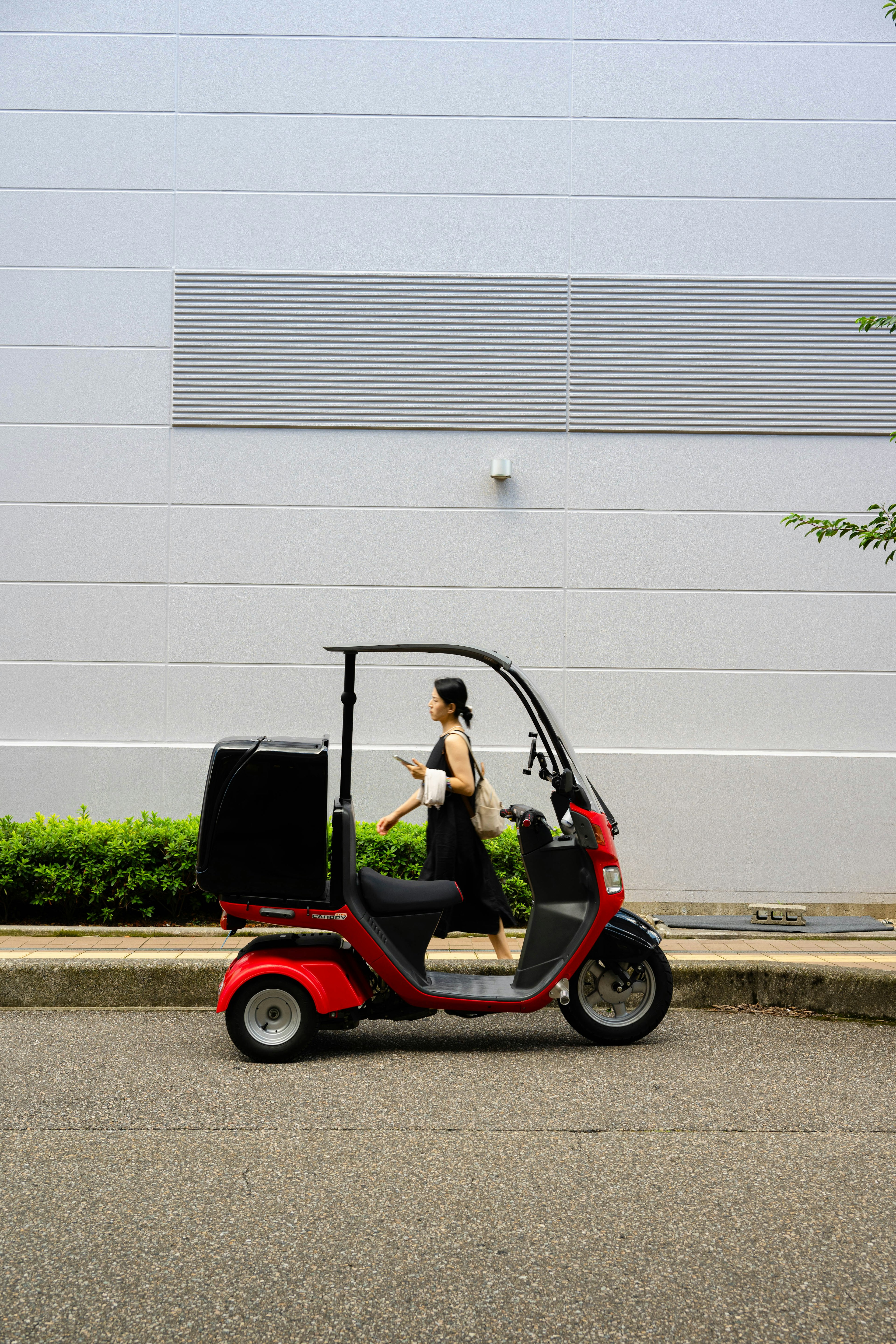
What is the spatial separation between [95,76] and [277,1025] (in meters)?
9.76

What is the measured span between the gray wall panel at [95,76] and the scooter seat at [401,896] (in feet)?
28.8

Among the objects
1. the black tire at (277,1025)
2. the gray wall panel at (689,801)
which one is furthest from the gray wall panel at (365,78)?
the black tire at (277,1025)

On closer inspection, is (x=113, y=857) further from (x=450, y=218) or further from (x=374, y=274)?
(x=450, y=218)

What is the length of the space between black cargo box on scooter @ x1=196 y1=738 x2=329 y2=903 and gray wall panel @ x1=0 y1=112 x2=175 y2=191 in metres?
7.82

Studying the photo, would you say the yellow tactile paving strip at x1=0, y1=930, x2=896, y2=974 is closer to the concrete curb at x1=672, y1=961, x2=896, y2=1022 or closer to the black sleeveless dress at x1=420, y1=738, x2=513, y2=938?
the concrete curb at x1=672, y1=961, x2=896, y2=1022

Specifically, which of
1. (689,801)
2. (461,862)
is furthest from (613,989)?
(689,801)

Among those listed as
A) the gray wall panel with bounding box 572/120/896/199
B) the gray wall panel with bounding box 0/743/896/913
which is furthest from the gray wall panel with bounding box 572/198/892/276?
the gray wall panel with bounding box 0/743/896/913

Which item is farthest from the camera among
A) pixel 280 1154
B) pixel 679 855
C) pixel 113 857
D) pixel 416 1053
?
pixel 679 855

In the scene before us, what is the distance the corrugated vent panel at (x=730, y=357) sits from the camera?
417 inches

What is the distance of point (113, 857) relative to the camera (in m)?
8.51

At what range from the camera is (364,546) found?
10508 mm

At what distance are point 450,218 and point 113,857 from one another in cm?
687

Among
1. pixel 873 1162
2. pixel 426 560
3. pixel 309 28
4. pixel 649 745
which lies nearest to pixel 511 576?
A: pixel 426 560

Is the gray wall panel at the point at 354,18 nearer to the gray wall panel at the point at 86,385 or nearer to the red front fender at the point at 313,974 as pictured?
the gray wall panel at the point at 86,385
